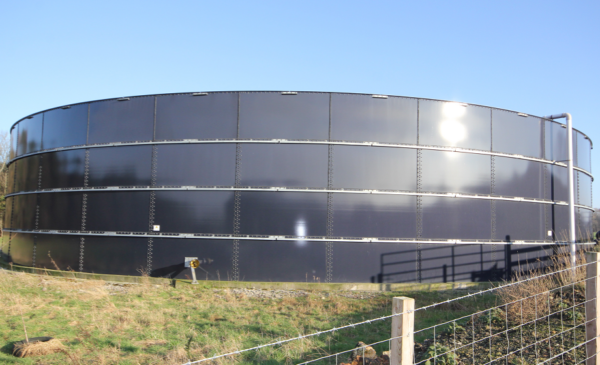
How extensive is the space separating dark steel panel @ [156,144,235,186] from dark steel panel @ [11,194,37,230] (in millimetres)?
6194

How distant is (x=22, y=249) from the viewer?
16.4 m

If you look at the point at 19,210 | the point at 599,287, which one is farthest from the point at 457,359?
the point at 19,210

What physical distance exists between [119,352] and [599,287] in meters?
6.52

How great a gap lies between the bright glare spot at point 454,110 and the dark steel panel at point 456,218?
271cm

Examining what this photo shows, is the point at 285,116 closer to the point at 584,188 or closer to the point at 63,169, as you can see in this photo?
the point at 63,169

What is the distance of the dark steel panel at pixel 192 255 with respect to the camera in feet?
42.1

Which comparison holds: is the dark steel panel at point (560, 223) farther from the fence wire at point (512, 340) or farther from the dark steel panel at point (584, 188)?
the fence wire at point (512, 340)

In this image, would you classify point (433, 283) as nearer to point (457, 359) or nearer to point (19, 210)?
point (457, 359)

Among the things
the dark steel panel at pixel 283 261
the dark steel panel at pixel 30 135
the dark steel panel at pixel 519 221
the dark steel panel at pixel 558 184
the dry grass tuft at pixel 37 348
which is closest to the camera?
the dry grass tuft at pixel 37 348

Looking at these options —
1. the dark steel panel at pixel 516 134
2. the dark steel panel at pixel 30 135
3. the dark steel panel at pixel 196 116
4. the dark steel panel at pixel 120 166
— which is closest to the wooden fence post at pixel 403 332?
the dark steel panel at pixel 196 116

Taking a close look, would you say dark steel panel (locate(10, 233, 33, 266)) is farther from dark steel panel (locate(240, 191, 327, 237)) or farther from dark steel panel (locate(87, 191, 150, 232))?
dark steel panel (locate(240, 191, 327, 237))

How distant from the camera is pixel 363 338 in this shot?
7.71 meters

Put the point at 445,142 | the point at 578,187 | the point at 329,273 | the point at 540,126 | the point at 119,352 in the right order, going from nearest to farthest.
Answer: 1. the point at 119,352
2. the point at 329,273
3. the point at 445,142
4. the point at 540,126
5. the point at 578,187

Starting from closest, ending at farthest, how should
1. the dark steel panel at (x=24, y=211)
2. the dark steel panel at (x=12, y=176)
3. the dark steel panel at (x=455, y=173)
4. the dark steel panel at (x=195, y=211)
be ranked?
the dark steel panel at (x=195, y=211), the dark steel panel at (x=455, y=173), the dark steel panel at (x=24, y=211), the dark steel panel at (x=12, y=176)
